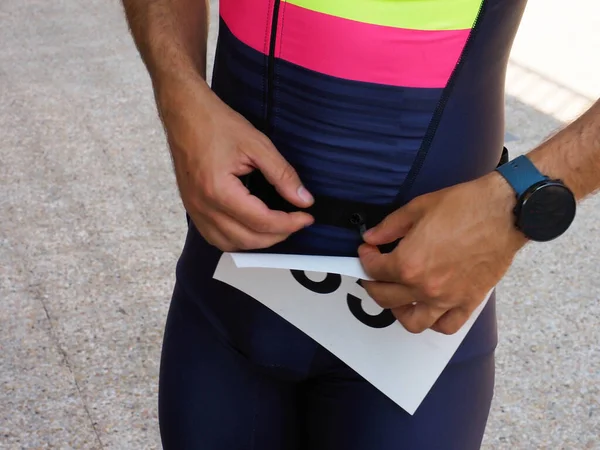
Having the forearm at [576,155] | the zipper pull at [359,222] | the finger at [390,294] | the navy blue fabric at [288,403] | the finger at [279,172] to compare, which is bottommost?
the navy blue fabric at [288,403]

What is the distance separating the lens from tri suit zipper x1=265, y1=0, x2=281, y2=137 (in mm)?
868

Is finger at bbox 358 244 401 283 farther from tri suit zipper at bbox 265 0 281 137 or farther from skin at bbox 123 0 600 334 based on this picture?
tri suit zipper at bbox 265 0 281 137

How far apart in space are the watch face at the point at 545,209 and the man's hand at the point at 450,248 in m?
0.01

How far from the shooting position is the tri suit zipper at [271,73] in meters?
0.87

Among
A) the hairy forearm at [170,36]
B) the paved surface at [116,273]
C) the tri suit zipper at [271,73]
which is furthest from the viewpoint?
the paved surface at [116,273]

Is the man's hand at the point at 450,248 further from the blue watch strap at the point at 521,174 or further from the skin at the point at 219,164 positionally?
the skin at the point at 219,164

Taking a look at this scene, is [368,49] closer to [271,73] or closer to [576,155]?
[271,73]

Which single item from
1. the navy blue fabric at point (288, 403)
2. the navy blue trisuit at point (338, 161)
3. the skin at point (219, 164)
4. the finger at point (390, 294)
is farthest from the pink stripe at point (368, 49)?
the navy blue fabric at point (288, 403)

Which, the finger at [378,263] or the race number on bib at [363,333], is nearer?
the finger at [378,263]

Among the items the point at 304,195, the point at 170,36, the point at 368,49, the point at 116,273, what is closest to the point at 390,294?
the point at 304,195

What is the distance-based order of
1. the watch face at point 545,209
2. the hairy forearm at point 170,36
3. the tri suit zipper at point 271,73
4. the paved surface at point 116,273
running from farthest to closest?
the paved surface at point 116,273, the hairy forearm at point 170,36, the tri suit zipper at point 271,73, the watch face at point 545,209

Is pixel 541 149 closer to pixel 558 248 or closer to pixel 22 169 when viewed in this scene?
pixel 558 248

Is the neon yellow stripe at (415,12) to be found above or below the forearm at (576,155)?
above

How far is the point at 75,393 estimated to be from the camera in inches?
82.9
